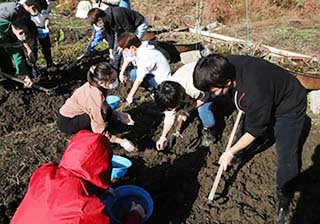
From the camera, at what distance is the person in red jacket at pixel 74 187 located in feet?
8.51

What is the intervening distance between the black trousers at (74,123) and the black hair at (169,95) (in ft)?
3.53

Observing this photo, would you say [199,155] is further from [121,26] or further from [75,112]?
[121,26]

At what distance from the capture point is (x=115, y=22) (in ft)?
20.3

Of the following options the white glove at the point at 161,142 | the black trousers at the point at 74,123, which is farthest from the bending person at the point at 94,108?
the white glove at the point at 161,142

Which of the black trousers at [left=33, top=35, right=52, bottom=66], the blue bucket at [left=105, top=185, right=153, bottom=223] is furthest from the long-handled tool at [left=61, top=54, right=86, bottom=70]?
the blue bucket at [left=105, top=185, right=153, bottom=223]

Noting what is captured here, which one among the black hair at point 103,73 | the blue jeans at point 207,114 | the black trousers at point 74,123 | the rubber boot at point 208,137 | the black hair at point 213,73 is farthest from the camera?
the rubber boot at point 208,137

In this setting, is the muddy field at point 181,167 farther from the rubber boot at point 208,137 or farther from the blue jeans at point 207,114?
the blue jeans at point 207,114

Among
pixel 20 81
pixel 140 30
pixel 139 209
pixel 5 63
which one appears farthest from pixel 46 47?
pixel 139 209

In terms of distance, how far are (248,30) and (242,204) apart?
452cm

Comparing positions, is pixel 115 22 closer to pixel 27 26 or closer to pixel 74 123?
pixel 27 26

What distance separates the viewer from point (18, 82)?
659 cm

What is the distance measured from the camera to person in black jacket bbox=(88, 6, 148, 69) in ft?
19.3

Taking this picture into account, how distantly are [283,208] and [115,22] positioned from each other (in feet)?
11.8

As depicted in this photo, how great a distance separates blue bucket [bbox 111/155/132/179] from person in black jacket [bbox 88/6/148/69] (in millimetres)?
2213
